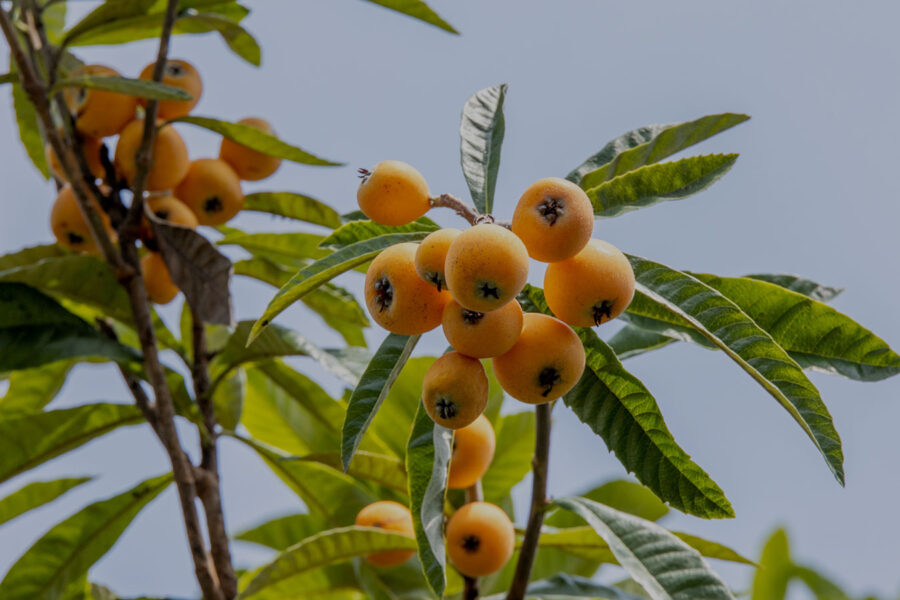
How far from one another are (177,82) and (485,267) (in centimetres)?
137

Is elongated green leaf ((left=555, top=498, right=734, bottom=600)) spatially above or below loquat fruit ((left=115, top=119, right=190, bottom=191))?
below

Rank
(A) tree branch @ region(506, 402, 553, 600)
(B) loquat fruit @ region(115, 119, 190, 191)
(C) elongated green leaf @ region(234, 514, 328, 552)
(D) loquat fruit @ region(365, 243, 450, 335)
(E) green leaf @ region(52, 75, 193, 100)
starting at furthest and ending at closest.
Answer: (C) elongated green leaf @ region(234, 514, 328, 552)
(B) loquat fruit @ region(115, 119, 190, 191)
(E) green leaf @ region(52, 75, 193, 100)
(A) tree branch @ region(506, 402, 553, 600)
(D) loquat fruit @ region(365, 243, 450, 335)

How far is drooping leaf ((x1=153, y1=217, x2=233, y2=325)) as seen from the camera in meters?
1.83

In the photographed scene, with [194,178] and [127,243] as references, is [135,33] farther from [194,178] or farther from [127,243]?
[127,243]

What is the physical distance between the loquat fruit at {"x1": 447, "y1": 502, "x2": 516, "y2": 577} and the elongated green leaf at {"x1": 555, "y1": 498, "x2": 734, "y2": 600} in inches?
7.4

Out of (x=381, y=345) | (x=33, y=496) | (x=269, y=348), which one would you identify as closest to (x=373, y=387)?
(x=381, y=345)

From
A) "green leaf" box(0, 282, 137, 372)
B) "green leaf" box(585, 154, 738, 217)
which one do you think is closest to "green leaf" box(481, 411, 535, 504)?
"green leaf" box(0, 282, 137, 372)

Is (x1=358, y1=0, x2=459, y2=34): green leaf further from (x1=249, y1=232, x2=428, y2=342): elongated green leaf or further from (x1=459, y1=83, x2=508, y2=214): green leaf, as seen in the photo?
(x1=249, y1=232, x2=428, y2=342): elongated green leaf

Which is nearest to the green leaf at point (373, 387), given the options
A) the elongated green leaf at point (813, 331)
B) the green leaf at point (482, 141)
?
the green leaf at point (482, 141)

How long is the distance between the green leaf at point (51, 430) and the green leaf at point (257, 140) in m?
0.68

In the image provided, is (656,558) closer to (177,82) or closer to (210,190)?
(210,190)

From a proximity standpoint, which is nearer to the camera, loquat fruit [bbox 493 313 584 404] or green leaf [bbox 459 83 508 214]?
loquat fruit [bbox 493 313 584 404]

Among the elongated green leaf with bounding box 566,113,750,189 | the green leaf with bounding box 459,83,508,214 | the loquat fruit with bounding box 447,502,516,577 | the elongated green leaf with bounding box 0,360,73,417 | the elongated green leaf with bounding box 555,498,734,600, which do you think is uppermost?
the elongated green leaf with bounding box 0,360,73,417

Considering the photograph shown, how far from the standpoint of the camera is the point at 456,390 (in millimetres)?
1247
